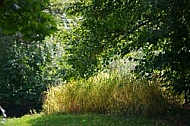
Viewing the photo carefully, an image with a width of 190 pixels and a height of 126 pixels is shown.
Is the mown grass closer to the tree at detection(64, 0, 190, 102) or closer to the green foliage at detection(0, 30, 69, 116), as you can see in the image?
the tree at detection(64, 0, 190, 102)

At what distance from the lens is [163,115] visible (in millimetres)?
6848

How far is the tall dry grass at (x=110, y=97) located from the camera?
699 cm

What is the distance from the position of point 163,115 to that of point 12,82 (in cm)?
428

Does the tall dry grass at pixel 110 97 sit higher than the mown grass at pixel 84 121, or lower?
higher

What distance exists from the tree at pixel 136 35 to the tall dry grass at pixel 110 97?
A: 779mm

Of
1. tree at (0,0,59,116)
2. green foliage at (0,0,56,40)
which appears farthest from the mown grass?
green foliage at (0,0,56,40)

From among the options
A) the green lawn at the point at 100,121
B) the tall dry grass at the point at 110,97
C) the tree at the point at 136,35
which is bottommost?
the green lawn at the point at 100,121

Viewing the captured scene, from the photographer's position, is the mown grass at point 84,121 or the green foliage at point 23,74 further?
the green foliage at point 23,74

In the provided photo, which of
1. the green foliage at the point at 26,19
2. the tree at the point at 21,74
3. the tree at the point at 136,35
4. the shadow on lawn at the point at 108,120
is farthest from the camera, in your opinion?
the tree at the point at 21,74

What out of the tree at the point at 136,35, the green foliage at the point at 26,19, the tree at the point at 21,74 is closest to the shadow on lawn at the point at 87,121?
the tree at the point at 136,35

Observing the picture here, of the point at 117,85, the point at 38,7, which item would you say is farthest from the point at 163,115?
the point at 38,7

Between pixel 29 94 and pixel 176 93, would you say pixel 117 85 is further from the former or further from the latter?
pixel 29 94

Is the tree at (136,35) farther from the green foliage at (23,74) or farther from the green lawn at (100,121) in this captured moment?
the green foliage at (23,74)

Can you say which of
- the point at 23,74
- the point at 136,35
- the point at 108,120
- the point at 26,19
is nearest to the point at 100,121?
the point at 108,120
